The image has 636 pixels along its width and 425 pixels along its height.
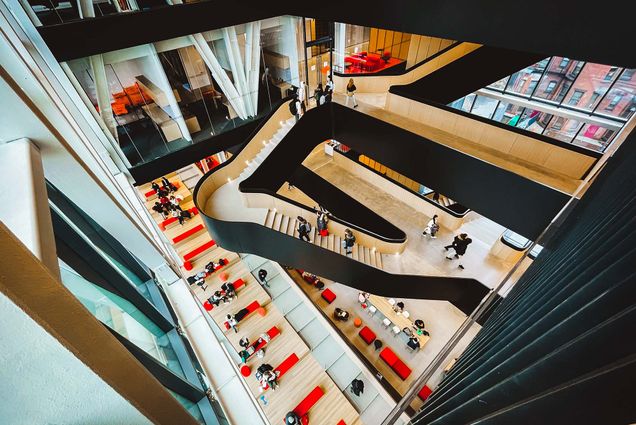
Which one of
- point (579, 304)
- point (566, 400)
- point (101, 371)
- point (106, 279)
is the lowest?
point (106, 279)

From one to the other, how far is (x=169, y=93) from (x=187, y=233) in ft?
24.1

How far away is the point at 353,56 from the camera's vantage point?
19.2 m

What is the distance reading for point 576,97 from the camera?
12.2 m

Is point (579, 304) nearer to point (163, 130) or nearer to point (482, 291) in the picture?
point (482, 291)

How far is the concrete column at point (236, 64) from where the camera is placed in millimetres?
11812

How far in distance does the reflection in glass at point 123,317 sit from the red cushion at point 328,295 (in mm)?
9032

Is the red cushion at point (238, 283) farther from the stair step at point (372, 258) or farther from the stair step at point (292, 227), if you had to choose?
the stair step at point (372, 258)

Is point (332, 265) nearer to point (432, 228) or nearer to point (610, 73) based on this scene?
point (432, 228)

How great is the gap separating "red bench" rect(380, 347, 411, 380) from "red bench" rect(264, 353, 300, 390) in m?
3.60

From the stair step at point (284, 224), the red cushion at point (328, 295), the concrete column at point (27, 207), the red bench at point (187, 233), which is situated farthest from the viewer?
the red bench at point (187, 233)

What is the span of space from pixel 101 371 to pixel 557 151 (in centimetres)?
1060

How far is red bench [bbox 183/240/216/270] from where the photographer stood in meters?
14.0

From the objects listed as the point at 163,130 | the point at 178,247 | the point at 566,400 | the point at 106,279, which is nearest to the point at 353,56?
the point at 163,130

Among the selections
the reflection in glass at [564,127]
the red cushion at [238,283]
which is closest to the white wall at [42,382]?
the red cushion at [238,283]
